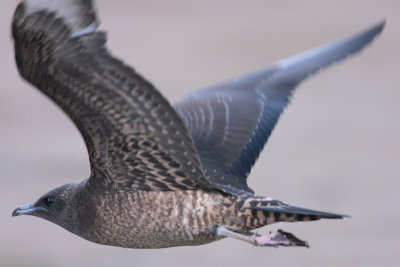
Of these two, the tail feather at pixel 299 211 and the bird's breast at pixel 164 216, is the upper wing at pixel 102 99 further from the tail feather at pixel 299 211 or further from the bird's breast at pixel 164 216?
the tail feather at pixel 299 211

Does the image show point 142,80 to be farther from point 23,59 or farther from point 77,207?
point 77,207

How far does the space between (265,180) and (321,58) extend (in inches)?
242

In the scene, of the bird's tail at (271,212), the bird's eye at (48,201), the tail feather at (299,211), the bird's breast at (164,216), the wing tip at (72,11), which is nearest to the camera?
the wing tip at (72,11)

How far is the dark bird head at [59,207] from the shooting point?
7238 mm

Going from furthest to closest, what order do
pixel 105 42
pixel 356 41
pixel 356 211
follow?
pixel 356 211 → pixel 356 41 → pixel 105 42

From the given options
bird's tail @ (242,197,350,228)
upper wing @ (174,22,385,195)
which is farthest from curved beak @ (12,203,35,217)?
bird's tail @ (242,197,350,228)

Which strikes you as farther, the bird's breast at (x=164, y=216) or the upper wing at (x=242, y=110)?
the upper wing at (x=242, y=110)

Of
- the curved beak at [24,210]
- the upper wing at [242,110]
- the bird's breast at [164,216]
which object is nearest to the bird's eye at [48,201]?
the curved beak at [24,210]

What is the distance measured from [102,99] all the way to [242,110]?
185 cm

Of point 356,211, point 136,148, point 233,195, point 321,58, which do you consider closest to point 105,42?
point 136,148

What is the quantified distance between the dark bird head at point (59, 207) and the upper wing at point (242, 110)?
35.3 inches

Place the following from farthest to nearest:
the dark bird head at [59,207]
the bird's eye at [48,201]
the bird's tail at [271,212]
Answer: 1. the bird's eye at [48,201]
2. the dark bird head at [59,207]
3. the bird's tail at [271,212]

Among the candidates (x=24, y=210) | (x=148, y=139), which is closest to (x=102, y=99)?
(x=148, y=139)

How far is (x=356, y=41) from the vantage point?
323 inches
